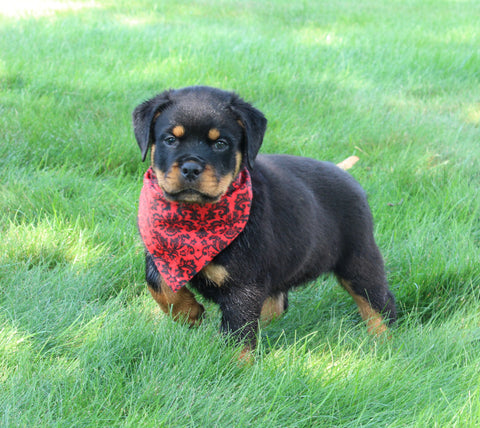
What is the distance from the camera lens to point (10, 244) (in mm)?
3330

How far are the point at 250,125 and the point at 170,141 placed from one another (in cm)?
39

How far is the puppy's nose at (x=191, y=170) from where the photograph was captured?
2.41 metres

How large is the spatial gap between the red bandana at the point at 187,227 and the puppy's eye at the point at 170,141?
25cm

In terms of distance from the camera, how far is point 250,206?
2.67 metres

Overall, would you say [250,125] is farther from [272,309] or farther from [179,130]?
[272,309]

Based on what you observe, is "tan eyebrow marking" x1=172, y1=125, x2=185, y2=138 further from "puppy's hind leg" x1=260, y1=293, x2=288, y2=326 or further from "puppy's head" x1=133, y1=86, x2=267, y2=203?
"puppy's hind leg" x1=260, y1=293, x2=288, y2=326

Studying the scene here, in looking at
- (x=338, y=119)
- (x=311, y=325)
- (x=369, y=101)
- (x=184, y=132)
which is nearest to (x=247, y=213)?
(x=184, y=132)

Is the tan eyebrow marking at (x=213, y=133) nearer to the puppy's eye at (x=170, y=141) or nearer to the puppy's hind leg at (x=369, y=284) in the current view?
the puppy's eye at (x=170, y=141)

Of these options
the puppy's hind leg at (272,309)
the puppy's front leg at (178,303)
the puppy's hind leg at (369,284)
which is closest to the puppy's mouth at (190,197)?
the puppy's front leg at (178,303)

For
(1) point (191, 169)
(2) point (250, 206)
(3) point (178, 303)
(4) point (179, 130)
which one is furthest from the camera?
(3) point (178, 303)

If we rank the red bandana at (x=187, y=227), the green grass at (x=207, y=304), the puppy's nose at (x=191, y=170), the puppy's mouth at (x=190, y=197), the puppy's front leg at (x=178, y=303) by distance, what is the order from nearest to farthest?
the green grass at (x=207, y=304) → the puppy's nose at (x=191, y=170) → the puppy's mouth at (x=190, y=197) → the red bandana at (x=187, y=227) → the puppy's front leg at (x=178, y=303)

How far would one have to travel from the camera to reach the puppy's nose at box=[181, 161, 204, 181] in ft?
7.89

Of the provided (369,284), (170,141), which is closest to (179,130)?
(170,141)

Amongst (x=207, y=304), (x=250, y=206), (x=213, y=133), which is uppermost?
(x=213, y=133)
